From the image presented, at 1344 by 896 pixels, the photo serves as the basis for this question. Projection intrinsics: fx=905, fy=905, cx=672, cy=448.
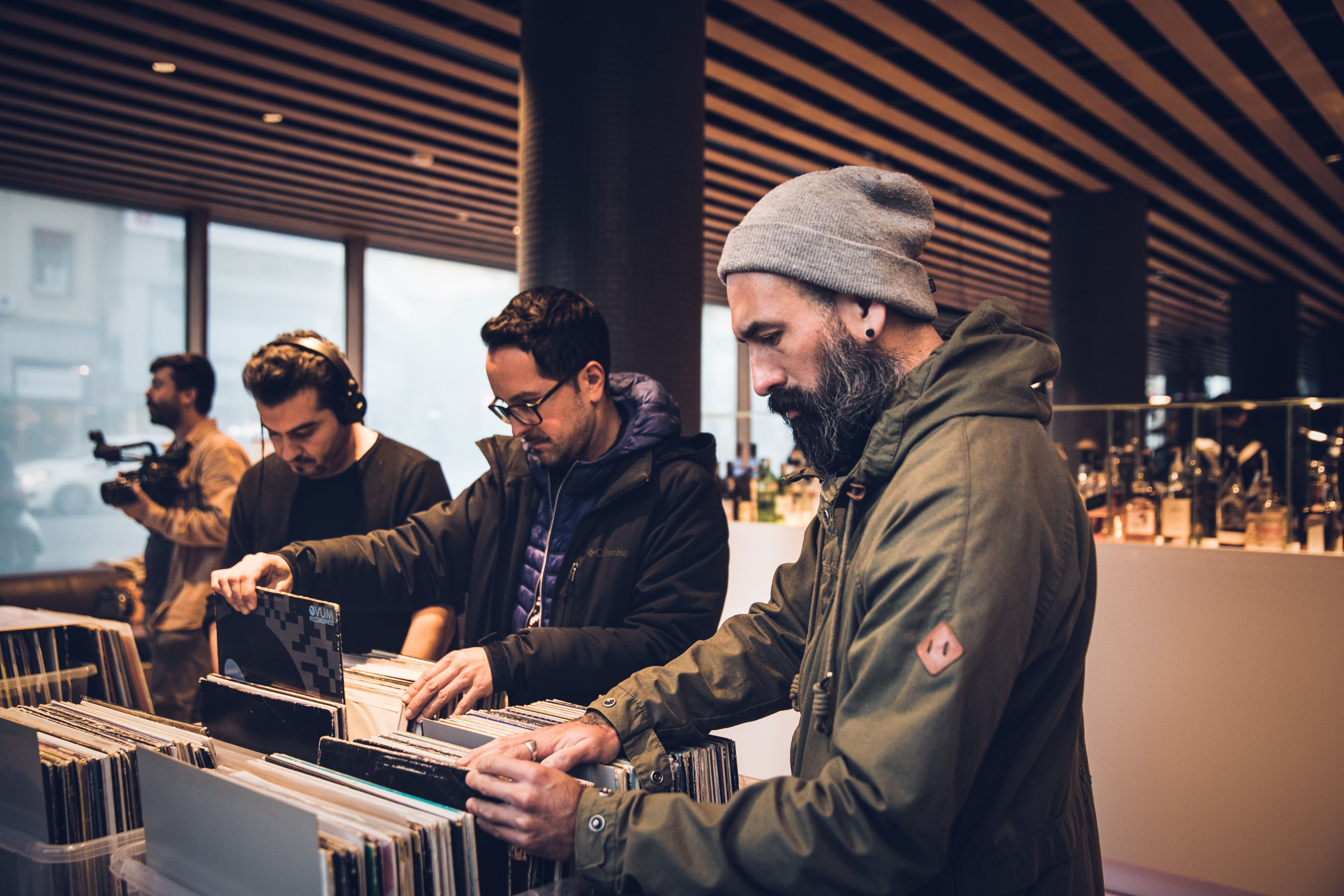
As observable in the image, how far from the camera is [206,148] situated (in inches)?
235

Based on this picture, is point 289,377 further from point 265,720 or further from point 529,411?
point 265,720

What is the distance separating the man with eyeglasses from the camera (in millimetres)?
1645

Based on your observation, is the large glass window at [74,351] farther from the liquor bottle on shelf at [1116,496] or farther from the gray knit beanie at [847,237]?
the gray knit beanie at [847,237]

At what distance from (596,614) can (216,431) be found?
2511 mm

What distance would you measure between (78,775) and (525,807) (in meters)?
0.59

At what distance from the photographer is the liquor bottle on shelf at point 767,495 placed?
4.31 m

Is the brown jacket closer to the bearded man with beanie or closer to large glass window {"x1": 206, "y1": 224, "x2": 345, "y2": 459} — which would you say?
the bearded man with beanie

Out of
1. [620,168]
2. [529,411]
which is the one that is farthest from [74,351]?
[529,411]

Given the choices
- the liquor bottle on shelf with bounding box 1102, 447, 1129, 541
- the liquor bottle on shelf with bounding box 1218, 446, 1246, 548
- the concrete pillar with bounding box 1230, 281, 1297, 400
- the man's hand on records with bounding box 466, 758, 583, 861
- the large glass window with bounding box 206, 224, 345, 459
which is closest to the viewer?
the man's hand on records with bounding box 466, 758, 583, 861

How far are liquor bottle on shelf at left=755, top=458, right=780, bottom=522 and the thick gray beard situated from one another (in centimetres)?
315

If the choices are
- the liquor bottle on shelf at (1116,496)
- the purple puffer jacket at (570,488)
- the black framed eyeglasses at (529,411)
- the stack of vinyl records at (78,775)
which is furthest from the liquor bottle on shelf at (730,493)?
the stack of vinyl records at (78,775)

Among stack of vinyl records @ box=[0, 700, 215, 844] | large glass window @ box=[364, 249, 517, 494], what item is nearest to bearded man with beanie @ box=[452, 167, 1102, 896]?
stack of vinyl records @ box=[0, 700, 215, 844]

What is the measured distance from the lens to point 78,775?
1.09 m

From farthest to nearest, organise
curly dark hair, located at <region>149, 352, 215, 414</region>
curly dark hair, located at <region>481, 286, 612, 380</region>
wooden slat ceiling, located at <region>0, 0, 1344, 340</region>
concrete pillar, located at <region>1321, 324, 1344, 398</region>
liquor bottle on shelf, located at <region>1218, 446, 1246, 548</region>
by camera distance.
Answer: concrete pillar, located at <region>1321, 324, 1344, 398</region> < wooden slat ceiling, located at <region>0, 0, 1344, 340</region> < curly dark hair, located at <region>149, 352, 215, 414</region> < liquor bottle on shelf, located at <region>1218, 446, 1246, 548</region> < curly dark hair, located at <region>481, 286, 612, 380</region>
